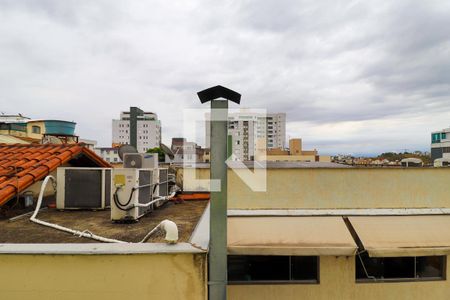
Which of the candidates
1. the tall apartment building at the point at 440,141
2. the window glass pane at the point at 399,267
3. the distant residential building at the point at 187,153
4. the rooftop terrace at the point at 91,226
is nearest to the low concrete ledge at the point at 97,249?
the rooftop terrace at the point at 91,226

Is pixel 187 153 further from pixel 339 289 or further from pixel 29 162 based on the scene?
pixel 339 289

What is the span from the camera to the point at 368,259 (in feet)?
20.7

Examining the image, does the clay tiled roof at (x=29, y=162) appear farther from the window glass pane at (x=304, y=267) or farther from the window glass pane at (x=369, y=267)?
the window glass pane at (x=369, y=267)

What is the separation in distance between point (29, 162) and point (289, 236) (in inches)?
262

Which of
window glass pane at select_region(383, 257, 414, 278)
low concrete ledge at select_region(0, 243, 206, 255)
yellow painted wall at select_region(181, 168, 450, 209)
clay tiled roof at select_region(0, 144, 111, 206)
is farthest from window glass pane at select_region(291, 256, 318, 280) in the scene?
clay tiled roof at select_region(0, 144, 111, 206)

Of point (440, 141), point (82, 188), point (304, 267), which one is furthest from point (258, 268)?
point (440, 141)

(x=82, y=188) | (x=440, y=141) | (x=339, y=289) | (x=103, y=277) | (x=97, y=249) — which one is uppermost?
(x=440, y=141)

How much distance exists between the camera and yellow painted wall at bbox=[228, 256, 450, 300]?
5.85 metres

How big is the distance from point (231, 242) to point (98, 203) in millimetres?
3437

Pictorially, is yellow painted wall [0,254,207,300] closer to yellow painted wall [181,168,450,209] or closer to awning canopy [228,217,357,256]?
awning canopy [228,217,357,256]

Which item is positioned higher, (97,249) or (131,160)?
(131,160)

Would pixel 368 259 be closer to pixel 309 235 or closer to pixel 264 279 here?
pixel 309 235

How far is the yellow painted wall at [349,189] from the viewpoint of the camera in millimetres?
7074

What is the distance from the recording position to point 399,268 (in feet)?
21.0
